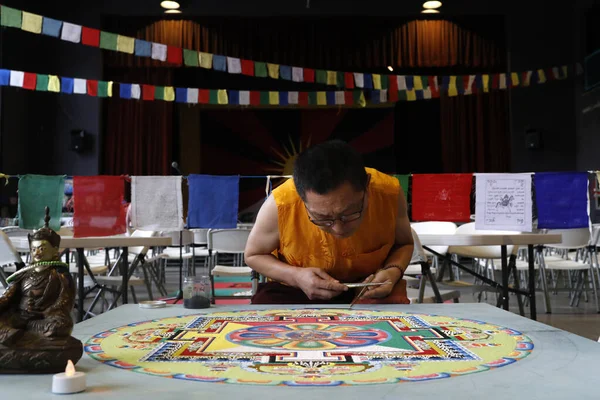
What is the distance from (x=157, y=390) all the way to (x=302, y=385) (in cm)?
19

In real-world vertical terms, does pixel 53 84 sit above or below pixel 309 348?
above

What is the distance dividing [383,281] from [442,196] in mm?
3594

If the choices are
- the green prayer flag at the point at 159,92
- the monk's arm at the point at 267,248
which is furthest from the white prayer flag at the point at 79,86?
the monk's arm at the point at 267,248

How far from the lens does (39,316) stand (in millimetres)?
964

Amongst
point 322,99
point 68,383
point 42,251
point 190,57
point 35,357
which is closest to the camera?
point 68,383

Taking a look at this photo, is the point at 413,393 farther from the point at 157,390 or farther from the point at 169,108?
the point at 169,108

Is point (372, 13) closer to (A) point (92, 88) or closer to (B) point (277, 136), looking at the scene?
(B) point (277, 136)

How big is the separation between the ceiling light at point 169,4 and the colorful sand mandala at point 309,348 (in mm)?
8817

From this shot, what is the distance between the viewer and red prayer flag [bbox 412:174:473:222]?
5.21 meters

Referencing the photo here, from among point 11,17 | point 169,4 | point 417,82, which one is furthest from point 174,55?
A: point 169,4

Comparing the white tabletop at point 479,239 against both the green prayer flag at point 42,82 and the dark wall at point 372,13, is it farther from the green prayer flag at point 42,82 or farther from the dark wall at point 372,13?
the dark wall at point 372,13

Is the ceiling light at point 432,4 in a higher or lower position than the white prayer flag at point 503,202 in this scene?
higher

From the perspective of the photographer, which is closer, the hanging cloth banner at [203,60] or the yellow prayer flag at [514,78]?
the hanging cloth banner at [203,60]

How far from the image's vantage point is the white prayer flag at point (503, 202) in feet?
15.3
